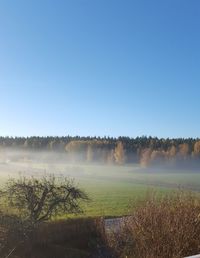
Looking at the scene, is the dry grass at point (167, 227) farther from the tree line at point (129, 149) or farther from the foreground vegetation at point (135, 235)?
the tree line at point (129, 149)

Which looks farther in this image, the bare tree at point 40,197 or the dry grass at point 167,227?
the bare tree at point 40,197

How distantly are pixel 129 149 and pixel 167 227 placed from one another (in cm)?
15560

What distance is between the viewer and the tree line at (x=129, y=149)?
151500 mm

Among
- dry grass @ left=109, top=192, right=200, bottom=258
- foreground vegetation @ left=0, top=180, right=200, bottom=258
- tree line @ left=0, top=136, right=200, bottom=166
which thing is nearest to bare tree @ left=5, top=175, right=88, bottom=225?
foreground vegetation @ left=0, top=180, right=200, bottom=258

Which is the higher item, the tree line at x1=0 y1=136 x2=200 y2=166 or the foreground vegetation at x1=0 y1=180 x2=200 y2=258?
the tree line at x1=0 y1=136 x2=200 y2=166

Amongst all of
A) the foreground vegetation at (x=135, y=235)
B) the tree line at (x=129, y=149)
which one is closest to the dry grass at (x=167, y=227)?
the foreground vegetation at (x=135, y=235)

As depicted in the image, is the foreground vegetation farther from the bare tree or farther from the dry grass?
the bare tree

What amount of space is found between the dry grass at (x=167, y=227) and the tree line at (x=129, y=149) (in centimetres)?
13236

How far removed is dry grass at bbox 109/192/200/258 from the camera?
522 inches

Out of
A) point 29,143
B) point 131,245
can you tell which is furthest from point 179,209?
point 29,143

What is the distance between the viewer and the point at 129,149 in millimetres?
169000

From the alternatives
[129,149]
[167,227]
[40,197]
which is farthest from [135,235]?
[129,149]

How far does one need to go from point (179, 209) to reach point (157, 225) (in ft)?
3.21

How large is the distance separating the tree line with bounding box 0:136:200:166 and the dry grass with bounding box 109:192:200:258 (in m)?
132
